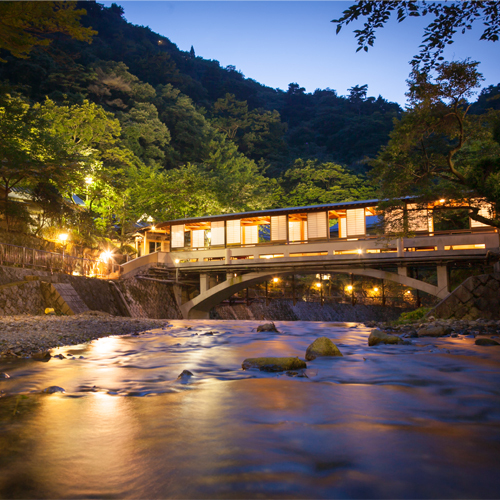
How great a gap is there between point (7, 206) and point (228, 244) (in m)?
13.4

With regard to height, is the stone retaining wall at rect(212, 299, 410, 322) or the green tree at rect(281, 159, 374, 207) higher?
the green tree at rect(281, 159, 374, 207)

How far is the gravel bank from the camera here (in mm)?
7465

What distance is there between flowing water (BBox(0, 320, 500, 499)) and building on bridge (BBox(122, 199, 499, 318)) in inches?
456

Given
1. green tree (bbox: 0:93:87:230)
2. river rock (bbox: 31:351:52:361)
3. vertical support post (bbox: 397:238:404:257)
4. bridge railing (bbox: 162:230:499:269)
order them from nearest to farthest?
river rock (bbox: 31:351:52:361)
green tree (bbox: 0:93:87:230)
bridge railing (bbox: 162:230:499:269)
vertical support post (bbox: 397:238:404:257)

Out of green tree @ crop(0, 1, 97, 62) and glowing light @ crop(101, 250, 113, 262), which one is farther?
glowing light @ crop(101, 250, 113, 262)

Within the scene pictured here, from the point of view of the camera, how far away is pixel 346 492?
2.38m

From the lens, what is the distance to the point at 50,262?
17.5m

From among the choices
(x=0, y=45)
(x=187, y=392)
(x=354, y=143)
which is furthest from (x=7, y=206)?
(x=354, y=143)

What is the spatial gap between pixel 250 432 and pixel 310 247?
21128 millimetres

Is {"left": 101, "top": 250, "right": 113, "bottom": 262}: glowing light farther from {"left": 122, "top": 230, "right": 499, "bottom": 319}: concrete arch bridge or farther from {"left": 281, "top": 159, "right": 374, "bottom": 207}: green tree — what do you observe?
{"left": 281, "top": 159, "right": 374, "bottom": 207}: green tree

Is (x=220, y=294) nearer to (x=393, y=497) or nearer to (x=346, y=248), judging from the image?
(x=346, y=248)

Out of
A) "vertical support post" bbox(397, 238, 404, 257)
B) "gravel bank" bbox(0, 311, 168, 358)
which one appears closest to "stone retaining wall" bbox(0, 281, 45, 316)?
"gravel bank" bbox(0, 311, 168, 358)

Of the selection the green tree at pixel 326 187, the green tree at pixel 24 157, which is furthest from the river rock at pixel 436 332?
the green tree at pixel 326 187

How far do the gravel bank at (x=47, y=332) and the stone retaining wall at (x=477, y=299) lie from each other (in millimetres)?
10844
